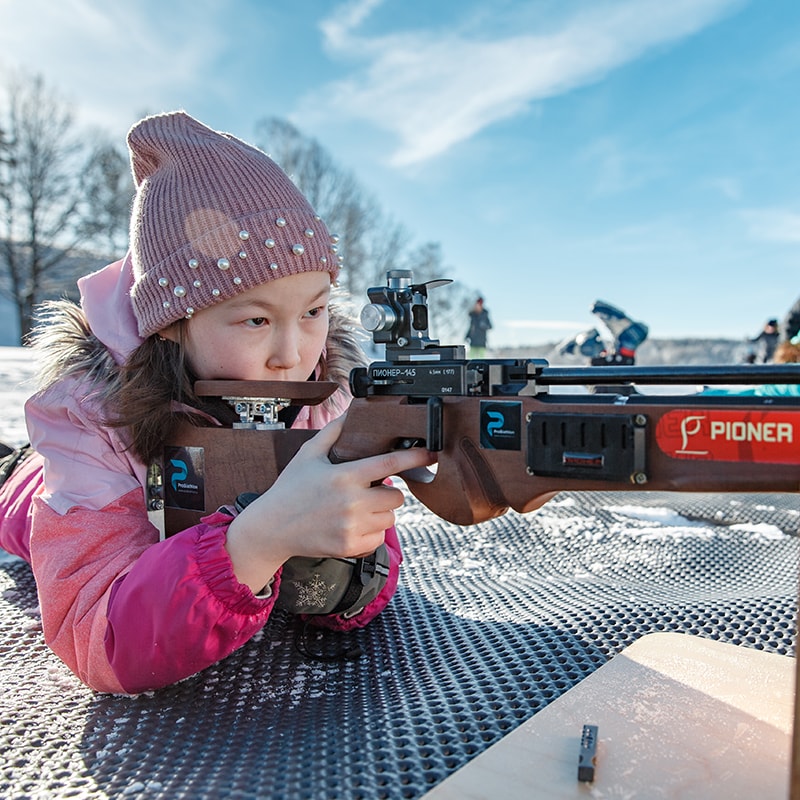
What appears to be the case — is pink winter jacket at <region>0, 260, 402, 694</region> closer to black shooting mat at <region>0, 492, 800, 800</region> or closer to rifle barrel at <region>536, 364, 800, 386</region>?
black shooting mat at <region>0, 492, 800, 800</region>

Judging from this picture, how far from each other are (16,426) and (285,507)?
5.18 metres

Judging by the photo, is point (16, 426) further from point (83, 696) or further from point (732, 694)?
point (732, 694)

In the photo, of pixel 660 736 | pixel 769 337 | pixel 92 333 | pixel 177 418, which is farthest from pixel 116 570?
pixel 769 337

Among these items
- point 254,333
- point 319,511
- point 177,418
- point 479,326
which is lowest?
point 319,511

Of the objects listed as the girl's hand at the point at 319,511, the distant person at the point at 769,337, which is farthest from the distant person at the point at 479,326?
the girl's hand at the point at 319,511

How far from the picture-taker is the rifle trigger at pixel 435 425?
1065mm

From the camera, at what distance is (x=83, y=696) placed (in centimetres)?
128

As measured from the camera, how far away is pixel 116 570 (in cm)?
124

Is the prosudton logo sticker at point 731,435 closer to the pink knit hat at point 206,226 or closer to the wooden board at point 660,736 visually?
the wooden board at point 660,736

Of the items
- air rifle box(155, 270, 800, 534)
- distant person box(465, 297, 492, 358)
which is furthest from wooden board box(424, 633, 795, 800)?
distant person box(465, 297, 492, 358)

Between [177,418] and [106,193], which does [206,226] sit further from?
[106,193]

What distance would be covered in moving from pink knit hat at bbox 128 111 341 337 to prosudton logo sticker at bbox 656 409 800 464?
92 centimetres

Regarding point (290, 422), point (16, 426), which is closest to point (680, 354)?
point (16, 426)

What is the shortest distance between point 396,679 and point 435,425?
0.56 m
